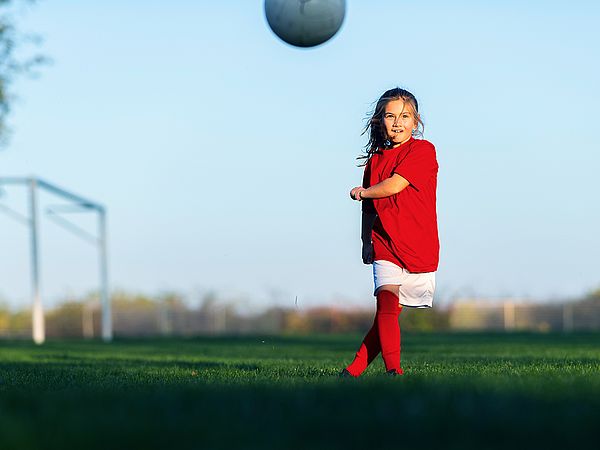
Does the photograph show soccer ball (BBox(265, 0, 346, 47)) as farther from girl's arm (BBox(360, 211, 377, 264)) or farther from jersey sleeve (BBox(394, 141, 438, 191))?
girl's arm (BBox(360, 211, 377, 264))

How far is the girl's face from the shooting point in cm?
641

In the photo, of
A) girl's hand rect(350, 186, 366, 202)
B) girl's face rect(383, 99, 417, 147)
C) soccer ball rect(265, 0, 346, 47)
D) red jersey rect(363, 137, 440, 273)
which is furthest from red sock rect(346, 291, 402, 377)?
soccer ball rect(265, 0, 346, 47)

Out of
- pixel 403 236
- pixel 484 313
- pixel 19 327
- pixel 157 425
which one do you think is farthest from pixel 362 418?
pixel 19 327

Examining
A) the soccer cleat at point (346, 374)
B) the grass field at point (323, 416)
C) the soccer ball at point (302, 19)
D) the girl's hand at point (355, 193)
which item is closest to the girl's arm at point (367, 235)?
the girl's hand at point (355, 193)

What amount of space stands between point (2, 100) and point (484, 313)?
65.1 ft

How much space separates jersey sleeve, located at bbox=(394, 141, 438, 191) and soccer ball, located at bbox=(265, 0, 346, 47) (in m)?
1.45

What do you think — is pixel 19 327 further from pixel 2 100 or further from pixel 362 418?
pixel 362 418

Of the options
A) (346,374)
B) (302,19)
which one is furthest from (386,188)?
(302,19)

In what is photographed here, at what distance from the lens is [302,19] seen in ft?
24.0

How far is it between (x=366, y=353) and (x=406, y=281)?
54 cm

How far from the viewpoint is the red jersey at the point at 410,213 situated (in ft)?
20.4

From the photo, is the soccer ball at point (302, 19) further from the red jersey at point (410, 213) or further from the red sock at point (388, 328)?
the red sock at point (388, 328)

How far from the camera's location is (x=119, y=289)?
49281 millimetres

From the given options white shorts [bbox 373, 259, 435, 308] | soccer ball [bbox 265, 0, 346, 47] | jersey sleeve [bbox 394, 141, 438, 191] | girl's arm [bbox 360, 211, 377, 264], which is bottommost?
white shorts [bbox 373, 259, 435, 308]
